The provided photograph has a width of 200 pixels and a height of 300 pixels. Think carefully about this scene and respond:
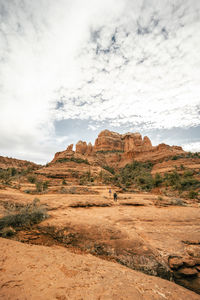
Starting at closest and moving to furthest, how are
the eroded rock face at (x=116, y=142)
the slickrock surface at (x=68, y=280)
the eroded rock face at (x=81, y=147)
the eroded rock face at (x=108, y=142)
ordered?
1. the slickrock surface at (x=68, y=280)
2. the eroded rock face at (x=81, y=147)
3. the eroded rock face at (x=116, y=142)
4. the eroded rock face at (x=108, y=142)

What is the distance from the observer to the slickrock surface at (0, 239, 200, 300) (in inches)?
101

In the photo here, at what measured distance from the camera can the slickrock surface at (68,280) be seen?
257cm

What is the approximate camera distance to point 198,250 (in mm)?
5312

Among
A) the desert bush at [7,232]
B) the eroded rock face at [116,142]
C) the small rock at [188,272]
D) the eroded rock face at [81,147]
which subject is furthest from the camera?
the eroded rock face at [116,142]

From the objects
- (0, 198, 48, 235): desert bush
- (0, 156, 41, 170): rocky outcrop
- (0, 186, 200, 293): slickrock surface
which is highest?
(0, 156, 41, 170): rocky outcrop

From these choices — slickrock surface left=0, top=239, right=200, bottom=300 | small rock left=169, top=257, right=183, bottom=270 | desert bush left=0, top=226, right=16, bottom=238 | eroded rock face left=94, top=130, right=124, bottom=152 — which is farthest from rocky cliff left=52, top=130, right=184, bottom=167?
slickrock surface left=0, top=239, right=200, bottom=300

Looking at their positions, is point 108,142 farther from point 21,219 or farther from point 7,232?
point 7,232

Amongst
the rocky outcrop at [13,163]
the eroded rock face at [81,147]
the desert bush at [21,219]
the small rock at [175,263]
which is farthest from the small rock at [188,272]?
the eroded rock face at [81,147]

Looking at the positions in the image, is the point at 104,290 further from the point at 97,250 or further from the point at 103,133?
the point at 103,133

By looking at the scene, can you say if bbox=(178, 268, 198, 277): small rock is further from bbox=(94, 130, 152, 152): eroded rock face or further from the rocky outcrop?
bbox=(94, 130, 152, 152): eroded rock face

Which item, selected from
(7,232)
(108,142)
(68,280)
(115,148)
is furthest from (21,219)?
(108,142)

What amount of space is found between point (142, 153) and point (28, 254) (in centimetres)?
6067

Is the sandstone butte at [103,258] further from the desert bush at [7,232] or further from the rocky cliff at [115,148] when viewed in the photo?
the rocky cliff at [115,148]

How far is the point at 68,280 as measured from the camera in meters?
3.04
